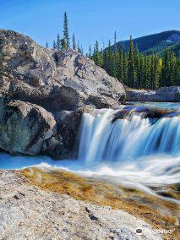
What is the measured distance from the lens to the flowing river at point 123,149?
2263cm

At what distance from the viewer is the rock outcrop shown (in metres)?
66.7

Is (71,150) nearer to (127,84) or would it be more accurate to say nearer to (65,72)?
(65,72)

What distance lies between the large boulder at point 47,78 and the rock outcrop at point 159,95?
23.7 metres

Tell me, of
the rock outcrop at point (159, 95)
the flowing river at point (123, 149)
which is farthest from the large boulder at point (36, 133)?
the rock outcrop at point (159, 95)

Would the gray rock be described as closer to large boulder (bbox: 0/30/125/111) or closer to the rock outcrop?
large boulder (bbox: 0/30/125/111)

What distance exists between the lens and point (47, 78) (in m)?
38.4

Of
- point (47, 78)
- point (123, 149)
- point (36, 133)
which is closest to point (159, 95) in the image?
point (47, 78)

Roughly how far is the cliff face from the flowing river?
146cm

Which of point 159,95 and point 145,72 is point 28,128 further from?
point 145,72

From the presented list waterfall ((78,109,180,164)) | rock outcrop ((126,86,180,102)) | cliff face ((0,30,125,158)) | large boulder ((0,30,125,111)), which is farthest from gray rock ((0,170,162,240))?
rock outcrop ((126,86,180,102))

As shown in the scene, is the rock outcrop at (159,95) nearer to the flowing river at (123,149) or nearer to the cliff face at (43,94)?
the cliff face at (43,94)

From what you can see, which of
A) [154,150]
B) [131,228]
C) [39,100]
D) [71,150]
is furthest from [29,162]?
[131,228]

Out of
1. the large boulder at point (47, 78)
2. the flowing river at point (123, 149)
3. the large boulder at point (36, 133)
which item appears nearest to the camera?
the flowing river at point (123, 149)

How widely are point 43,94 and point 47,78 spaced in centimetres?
387
